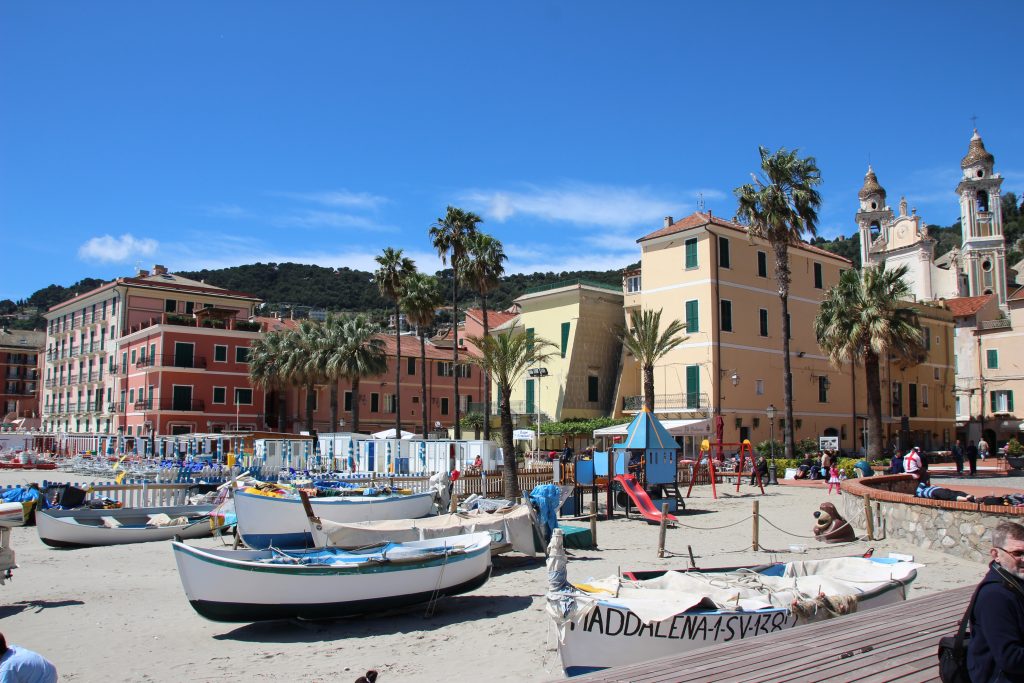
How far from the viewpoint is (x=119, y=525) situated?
790 inches

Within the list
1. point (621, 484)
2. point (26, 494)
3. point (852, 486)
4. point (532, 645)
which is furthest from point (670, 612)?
point (26, 494)

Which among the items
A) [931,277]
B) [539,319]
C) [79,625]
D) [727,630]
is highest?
[931,277]

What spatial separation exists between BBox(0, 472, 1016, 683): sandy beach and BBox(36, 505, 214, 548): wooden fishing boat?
0.80m

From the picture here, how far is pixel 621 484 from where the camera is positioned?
22.6m

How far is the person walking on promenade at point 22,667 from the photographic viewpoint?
190 inches

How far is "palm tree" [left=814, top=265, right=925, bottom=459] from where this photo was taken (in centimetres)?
3512

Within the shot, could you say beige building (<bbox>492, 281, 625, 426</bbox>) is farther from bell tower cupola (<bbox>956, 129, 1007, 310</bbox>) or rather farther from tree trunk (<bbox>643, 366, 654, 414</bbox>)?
bell tower cupola (<bbox>956, 129, 1007, 310</bbox>)

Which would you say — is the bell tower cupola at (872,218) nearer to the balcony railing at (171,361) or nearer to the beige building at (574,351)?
the beige building at (574,351)

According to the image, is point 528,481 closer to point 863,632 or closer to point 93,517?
point 93,517

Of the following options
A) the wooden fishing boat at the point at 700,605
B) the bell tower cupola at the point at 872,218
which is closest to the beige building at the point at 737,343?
the wooden fishing boat at the point at 700,605

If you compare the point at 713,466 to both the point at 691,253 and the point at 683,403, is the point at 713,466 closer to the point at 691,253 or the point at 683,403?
the point at 683,403

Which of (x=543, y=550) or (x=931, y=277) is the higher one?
(x=931, y=277)

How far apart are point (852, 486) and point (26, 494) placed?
23.2 meters

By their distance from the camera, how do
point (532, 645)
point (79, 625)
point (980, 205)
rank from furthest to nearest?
point (980, 205)
point (79, 625)
point (532, 645)
